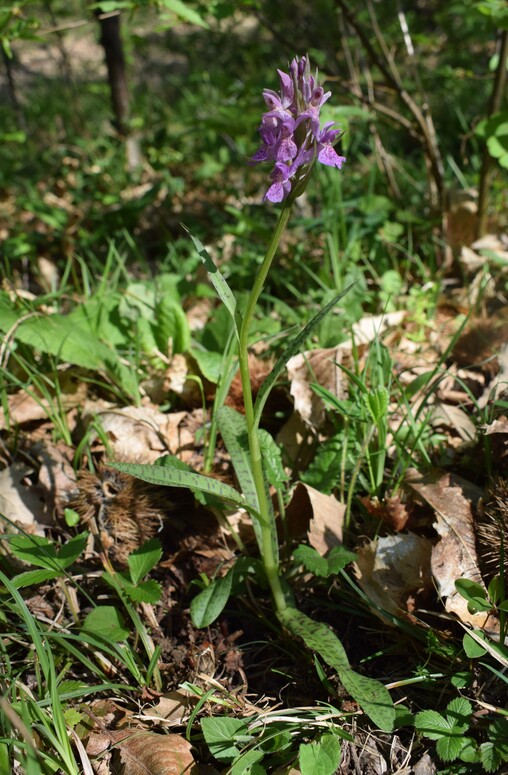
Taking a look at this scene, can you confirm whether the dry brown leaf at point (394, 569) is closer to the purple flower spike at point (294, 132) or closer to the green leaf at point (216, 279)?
the green leaf at point (216, 279)

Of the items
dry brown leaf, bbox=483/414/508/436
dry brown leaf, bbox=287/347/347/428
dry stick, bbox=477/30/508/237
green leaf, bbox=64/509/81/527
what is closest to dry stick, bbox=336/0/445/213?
dry stick, bbox=477/30/508/237

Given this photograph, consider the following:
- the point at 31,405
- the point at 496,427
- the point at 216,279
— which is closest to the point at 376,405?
the point at 496,427

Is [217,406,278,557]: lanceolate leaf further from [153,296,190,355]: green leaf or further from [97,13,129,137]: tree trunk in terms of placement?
[97,13,129,137]: tree trunk

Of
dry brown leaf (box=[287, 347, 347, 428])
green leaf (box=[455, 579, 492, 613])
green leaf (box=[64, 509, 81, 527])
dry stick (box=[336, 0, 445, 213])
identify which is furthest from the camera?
dry stick (box=[336, 0, 445, 213])

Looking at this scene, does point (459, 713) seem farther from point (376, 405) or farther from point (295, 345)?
point (295, 345)

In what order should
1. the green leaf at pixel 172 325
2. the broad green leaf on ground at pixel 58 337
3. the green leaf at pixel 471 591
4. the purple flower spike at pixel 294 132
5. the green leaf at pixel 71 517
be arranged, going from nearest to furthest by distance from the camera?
1. the purple flower spike at pixel 294 132
2. the green leaf at pixel 471 591
3. the green leaf at pixel 71 517
4. the broad green leaf on ground at pixel 58 337
5. the green leaf at pixel 172 325

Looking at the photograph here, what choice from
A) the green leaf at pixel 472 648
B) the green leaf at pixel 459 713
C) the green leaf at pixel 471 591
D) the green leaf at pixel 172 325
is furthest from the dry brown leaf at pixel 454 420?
the green leaf at pixel 172 325
